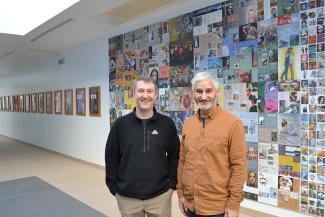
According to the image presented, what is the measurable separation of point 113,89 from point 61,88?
102 inches

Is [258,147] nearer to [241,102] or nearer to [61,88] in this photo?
[241,102]

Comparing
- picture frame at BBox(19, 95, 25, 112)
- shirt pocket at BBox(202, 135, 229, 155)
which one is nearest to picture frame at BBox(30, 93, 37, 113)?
picture frame at BBox(19, 95, 25, 112)

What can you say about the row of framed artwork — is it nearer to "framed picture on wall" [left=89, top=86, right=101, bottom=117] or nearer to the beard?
"framed picture on wall" [left=89, top=86, right=101, bottom=117]

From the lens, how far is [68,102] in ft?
24.3

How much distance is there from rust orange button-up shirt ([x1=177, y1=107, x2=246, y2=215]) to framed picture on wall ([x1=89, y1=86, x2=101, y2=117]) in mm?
4681

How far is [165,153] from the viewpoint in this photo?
1.87 meters

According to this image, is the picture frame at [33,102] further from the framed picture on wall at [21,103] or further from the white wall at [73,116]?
the framed picture on wall at [21,103]

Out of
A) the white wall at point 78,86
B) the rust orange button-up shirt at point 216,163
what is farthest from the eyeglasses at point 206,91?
the white wall at point 78,86

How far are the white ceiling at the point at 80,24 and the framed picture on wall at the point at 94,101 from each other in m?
1.06

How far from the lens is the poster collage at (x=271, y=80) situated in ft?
9.74

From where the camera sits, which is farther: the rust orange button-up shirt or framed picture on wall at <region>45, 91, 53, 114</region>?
framed picture on wall at <region>45, 91, 53, 114</region>

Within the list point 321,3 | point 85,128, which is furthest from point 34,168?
point 321,3

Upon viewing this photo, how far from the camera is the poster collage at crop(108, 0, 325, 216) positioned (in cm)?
297

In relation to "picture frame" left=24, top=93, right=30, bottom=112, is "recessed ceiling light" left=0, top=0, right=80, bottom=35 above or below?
above
